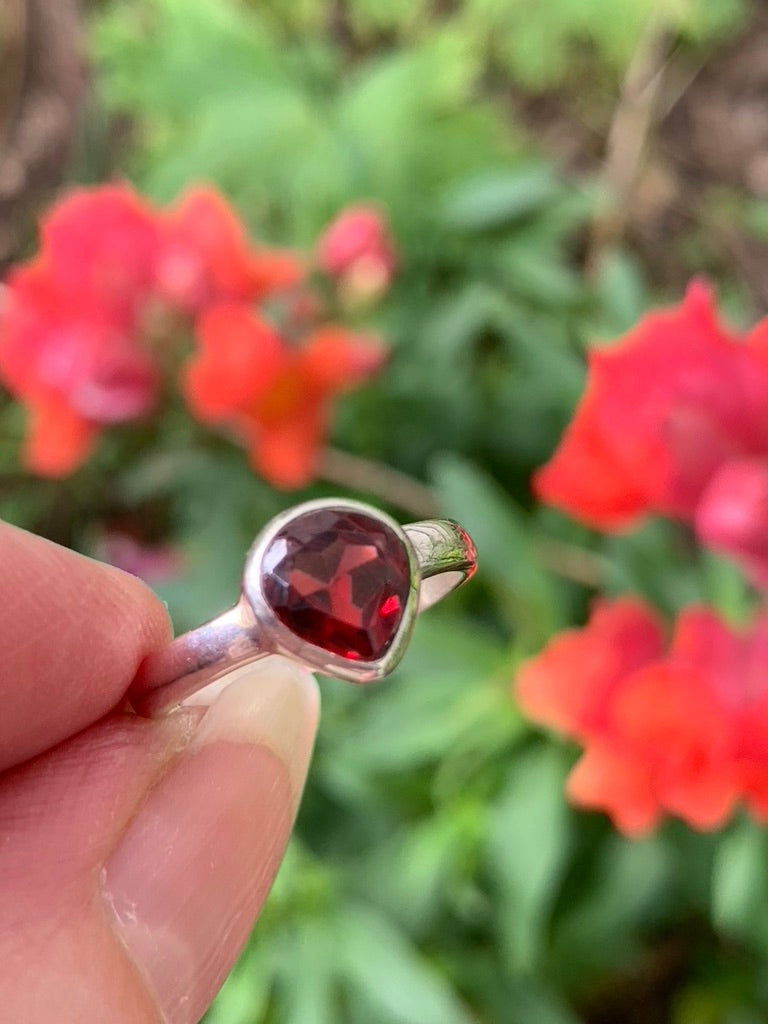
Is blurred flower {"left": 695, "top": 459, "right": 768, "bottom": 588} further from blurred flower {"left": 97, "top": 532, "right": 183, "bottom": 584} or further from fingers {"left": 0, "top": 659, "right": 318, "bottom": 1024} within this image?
blurred flower {"left": 97, "top": 532, "right": 183, "bottom": 584}

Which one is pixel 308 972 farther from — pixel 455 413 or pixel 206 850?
pixel 455 413

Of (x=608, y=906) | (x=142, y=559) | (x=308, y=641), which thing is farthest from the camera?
(x=142, y=559)

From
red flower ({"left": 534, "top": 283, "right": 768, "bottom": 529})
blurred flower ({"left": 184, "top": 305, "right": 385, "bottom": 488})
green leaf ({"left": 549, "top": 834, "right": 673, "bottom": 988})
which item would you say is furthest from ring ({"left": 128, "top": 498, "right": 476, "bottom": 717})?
green leaf ({"left": 549, "top": 834, "right": 673, "bottom": 988})

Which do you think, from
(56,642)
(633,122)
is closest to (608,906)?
(56,642)

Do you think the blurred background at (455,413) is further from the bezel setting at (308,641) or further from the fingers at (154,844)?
the bezel setting at (308,641)

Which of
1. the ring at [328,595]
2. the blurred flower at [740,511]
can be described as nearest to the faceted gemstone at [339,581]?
the ring at [328,595]
